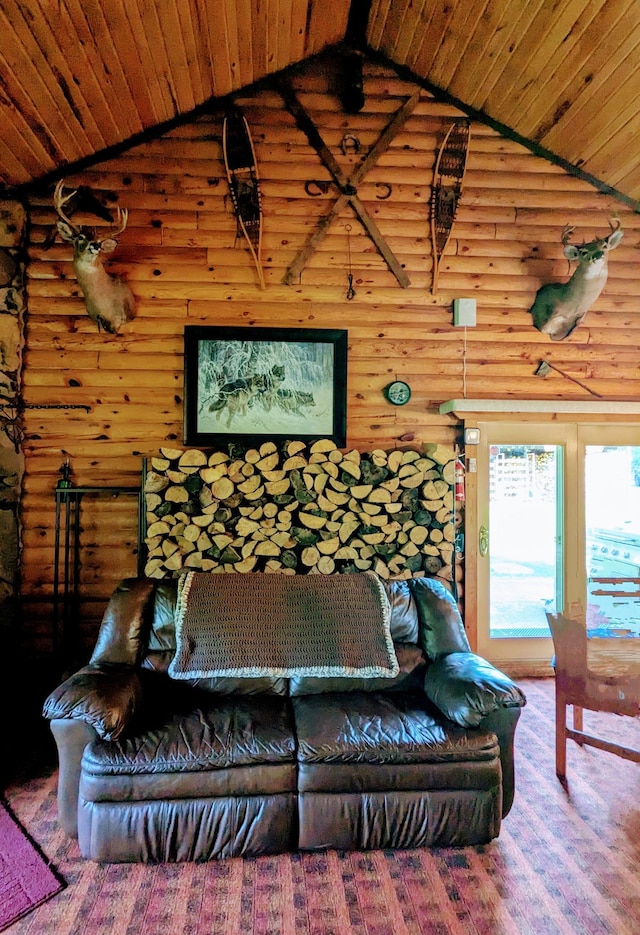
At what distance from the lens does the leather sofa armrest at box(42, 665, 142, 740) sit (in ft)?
7.14

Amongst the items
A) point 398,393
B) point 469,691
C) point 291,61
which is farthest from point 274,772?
point 291,61

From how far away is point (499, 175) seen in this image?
4.17 metres

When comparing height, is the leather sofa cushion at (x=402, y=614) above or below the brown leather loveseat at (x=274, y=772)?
above

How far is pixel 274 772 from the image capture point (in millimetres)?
2191

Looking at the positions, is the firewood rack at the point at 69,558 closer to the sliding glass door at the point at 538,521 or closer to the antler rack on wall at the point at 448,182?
the sliding glass door at the point at 538,521

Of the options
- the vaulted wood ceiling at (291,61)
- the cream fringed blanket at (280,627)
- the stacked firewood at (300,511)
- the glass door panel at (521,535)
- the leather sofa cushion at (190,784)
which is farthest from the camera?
the glass door panel at (521,535)

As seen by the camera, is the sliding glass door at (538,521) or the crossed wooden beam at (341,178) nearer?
the crossed wooden beam at (341,178)

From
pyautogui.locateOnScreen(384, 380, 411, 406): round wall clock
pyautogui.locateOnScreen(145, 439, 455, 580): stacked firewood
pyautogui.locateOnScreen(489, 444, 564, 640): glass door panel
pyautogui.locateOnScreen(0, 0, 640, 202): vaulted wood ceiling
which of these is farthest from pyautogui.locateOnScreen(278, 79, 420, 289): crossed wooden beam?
pyautogui.locateOnScreen(489, 444, 564, 640): glass door panel

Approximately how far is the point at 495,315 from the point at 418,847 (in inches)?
132

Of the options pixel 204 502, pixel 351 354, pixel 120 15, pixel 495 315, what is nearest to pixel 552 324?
pixel 495 315

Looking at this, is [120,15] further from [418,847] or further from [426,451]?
[418,847]

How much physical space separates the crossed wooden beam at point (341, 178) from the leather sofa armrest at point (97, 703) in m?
2.83

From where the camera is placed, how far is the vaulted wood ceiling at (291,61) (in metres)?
3.03

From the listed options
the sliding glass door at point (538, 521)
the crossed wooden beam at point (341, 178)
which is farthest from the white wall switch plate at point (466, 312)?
the sliding glass door at point (538, 521)
